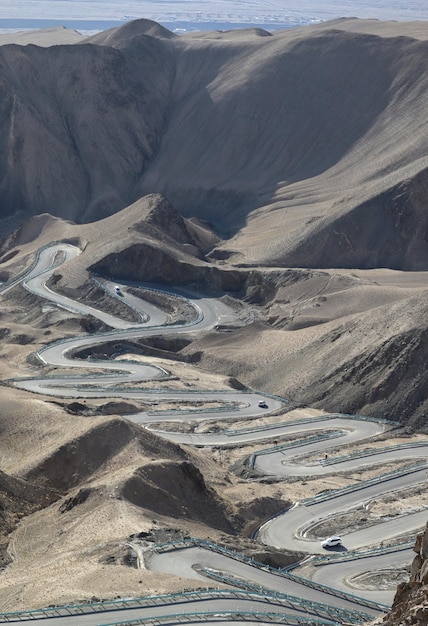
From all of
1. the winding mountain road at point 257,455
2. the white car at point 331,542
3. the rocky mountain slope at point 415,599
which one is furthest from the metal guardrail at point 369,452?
the rocky mountain slope at point 415,599

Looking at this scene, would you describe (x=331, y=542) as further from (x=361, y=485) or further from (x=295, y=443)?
(x=295, y=443)

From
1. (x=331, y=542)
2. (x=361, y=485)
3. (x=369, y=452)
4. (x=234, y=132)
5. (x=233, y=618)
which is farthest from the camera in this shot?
(x=234, y=132)

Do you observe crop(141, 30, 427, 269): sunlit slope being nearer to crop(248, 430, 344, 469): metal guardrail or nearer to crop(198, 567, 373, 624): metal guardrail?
crop(248, 430, 344, 469): metal guardrail

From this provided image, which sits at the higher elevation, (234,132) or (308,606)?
(308,606)

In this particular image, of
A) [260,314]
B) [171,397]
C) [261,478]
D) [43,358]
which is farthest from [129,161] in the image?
[261,478]

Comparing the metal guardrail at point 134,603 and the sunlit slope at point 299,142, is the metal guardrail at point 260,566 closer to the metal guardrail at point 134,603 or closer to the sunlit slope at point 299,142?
the metal guardrail at point 134,603

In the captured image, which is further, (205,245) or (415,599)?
(205,245)

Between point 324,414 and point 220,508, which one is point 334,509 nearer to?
point 220,508

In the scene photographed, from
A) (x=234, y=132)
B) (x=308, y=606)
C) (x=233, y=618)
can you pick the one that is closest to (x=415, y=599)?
(x=233, y=618)
